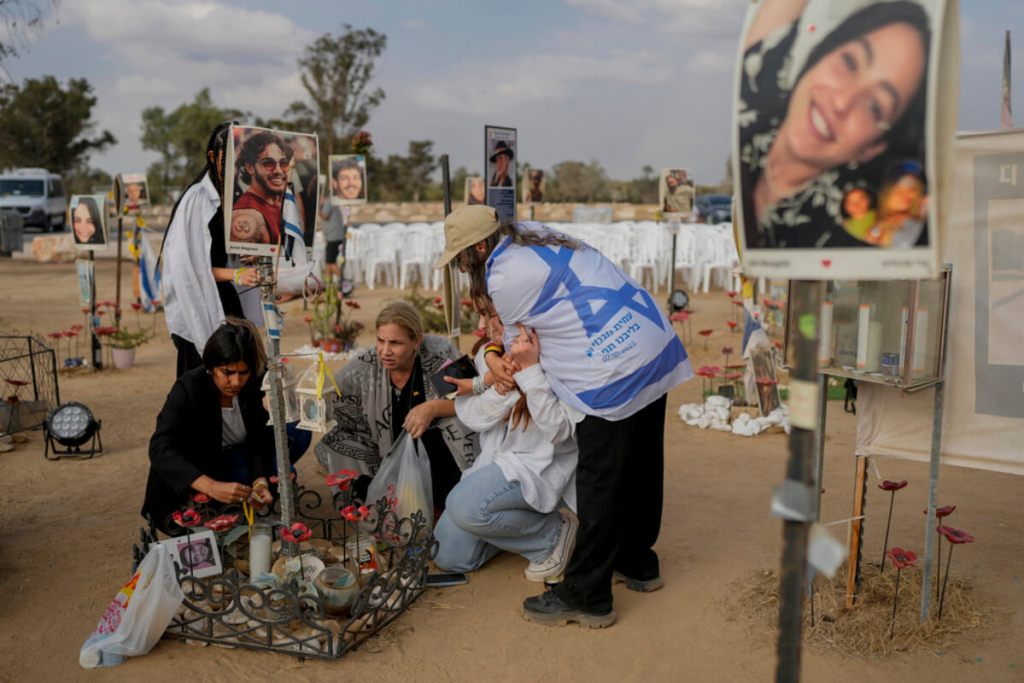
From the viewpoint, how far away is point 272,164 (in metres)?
3.29

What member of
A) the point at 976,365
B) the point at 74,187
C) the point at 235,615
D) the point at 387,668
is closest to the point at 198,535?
the point at 235,615

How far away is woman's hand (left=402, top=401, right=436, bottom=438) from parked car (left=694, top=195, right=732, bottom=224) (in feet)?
60.4

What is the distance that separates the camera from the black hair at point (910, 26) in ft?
5.50

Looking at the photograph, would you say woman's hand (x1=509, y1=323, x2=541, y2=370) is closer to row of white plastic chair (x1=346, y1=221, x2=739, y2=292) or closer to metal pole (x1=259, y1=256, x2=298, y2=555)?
metal pole (x1=259, y1=256, x2=298, y2=555)

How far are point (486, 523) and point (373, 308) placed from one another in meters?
9.71

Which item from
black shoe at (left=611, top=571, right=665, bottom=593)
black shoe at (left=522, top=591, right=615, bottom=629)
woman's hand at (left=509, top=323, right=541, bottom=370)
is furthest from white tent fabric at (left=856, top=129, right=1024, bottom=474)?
woman's hand at (left=509, top=323, right=541, bottom=370)

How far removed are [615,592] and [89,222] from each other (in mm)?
6469

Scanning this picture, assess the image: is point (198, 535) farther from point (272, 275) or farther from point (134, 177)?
point (134, 177)

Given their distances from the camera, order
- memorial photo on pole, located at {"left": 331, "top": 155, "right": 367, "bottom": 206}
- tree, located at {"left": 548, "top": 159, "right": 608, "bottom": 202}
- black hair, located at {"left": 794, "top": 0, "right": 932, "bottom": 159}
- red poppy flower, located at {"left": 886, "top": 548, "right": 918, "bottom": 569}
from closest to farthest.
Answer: black hair, located at {"left": 794, "top": 0, "right": 932, "bottom": 159} → red poppy flower, located at {"left": 886, "top": 548, "right": 918, "bottom": 569} → memorial photo on pole, located at {"left": 331, "top": 155, "right": 367, "bottom": 206} → tree, located at {"left": 548, "top": 159, "right": 608, "bottom": 202}

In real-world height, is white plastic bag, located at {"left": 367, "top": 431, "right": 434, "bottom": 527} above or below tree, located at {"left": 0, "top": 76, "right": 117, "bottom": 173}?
below

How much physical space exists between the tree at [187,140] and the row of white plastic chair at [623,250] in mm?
18085

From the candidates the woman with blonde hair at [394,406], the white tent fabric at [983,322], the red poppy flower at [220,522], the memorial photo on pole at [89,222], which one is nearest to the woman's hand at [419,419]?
the woman with blonde hair at [394,406]

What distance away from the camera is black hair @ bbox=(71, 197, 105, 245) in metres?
8.19

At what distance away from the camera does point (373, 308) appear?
1311 centimetres
